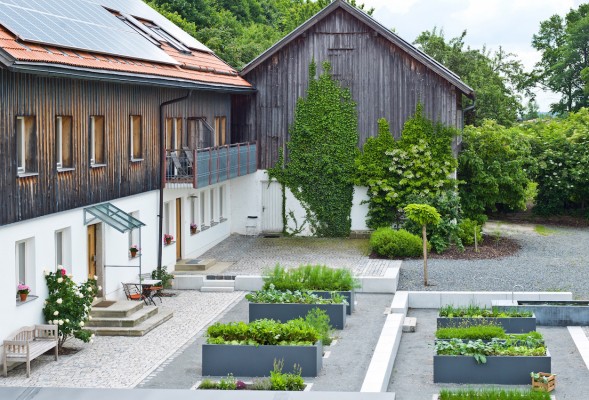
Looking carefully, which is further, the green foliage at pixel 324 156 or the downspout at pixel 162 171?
the green foliage at pixel 324 156

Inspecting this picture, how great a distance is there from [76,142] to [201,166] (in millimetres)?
7995

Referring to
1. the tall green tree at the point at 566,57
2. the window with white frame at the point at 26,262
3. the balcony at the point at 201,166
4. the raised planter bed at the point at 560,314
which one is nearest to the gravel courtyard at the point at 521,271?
the raised planter bed at the point at 560,314

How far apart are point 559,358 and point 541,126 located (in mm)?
28561

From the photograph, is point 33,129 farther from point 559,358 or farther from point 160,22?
point 160,22

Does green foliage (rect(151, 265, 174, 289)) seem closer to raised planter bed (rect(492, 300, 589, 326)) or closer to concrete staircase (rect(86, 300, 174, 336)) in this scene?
concrete staircase (rect(86, 300, 174, 336))

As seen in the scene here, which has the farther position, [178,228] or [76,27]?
[178,228]

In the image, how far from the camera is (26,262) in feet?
74.8

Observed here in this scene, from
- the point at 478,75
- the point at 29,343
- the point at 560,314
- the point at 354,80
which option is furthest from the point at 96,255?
the point at 478,75

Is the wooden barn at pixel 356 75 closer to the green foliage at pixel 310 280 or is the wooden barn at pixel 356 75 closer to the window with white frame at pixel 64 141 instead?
the green foliage at pixel 310 280

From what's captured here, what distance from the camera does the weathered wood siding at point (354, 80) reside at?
39.5 meters

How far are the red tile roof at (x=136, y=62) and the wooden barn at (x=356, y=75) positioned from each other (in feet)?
4.02

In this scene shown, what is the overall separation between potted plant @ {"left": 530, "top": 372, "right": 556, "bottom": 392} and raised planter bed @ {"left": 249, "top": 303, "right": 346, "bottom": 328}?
608 centimetres

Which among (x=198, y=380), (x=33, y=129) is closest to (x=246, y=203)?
(x=33, y=129)

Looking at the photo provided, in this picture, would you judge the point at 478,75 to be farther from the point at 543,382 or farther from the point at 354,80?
the point at 543,382
